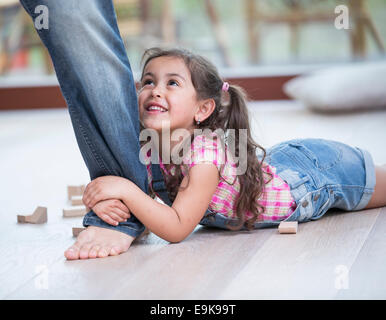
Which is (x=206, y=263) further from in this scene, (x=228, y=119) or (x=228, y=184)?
(x=228, y=119)

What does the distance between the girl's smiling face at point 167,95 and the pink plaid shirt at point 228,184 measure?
0.07 meters

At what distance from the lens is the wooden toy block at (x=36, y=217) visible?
1595 mm

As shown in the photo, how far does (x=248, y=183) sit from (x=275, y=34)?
10.7ft

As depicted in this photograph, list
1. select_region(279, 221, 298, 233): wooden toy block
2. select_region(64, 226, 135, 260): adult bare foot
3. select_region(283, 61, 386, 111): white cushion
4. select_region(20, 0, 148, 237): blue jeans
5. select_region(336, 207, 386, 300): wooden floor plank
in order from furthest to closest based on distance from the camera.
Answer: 1. select_region(283, 61, 386, 111): white cushion
2. select_region(279, 221, 298, 233): wooden toy block
3. select_region(64, 226, 135, 260): adult bare foot
4. select_region(20, 0, 148, 237): blue jeans
5. select_region(336, 207, 386, 300): wooden floor plank

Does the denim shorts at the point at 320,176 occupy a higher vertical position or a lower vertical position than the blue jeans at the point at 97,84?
lower

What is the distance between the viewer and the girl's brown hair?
4.58 ft

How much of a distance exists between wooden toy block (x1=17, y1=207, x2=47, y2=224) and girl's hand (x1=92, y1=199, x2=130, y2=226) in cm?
33

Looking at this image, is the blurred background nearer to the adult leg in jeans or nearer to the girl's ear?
the girl's ear

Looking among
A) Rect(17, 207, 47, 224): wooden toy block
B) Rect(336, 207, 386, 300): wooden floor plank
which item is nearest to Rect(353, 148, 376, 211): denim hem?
Rect(336, 207, 386, 300): wooden floor plank

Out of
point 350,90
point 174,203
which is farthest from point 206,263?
point 350,90

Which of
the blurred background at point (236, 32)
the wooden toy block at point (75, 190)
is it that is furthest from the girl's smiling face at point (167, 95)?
the blurred background at point (236, 32)

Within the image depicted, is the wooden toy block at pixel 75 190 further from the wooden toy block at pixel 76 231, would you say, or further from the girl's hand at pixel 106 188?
the girl's hand at pixel 106 188

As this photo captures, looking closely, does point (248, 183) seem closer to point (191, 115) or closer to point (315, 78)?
point (191, 115)
